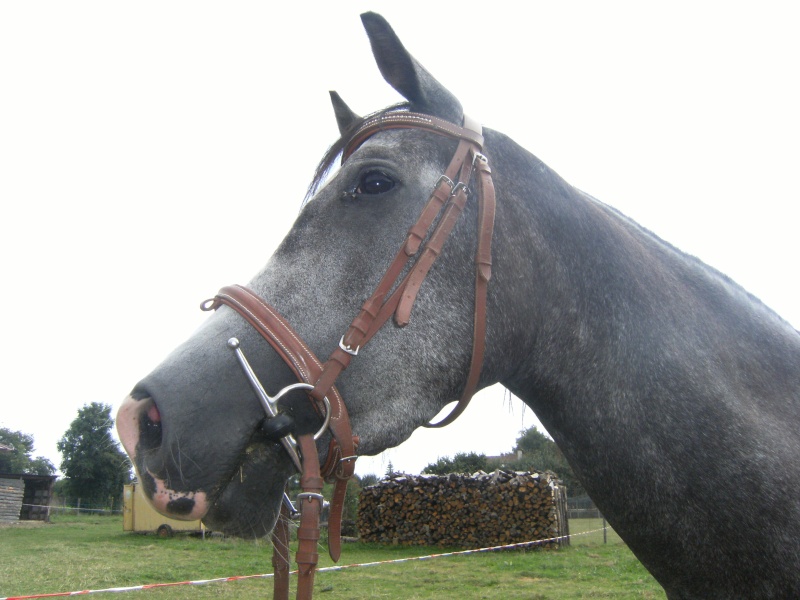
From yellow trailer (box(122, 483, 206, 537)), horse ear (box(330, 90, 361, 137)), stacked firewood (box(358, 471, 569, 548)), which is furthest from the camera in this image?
yellow trailer (box(122, 483, 206, 537))

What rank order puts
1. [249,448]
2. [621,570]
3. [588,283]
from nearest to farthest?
1. [249,448]
2. [588,283]
3. [621,570]

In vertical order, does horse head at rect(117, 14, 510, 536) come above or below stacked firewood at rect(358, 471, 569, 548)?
above

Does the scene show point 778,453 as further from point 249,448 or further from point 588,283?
point 249,448

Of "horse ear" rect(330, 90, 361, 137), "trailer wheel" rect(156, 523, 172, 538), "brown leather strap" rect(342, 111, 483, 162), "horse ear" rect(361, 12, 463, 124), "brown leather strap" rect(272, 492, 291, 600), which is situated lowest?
"trailer wheel" rect(156, 523, 172, 538)

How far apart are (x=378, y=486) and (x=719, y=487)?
17037 millimetres

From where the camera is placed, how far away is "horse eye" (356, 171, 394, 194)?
6.50 feet

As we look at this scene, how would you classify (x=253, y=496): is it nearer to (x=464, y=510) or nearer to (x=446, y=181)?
(x=446, y=181)

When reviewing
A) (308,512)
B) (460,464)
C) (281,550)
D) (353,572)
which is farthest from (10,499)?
(308,512)

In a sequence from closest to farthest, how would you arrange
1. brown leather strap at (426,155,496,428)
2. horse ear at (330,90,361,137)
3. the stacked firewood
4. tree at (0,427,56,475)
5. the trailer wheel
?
brown leather strap at (426,155,496,428)
horse ear at (330,90,361,137)
the stacked firewood
the trailer wheel
tree at (0,427,56,475)

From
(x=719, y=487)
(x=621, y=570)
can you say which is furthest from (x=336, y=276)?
(x=621, y=570)

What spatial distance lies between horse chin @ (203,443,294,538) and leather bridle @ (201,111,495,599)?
67 mm

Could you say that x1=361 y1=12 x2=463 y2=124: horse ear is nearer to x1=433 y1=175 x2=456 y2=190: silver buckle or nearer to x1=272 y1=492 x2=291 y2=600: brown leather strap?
x1=433 y1=175 x2=456 y2=190: silver buckle

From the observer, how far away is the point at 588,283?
211cm

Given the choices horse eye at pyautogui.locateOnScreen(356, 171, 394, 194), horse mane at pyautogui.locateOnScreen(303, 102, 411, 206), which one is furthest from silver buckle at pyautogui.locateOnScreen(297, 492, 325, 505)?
horse mane at pyautogui.locateOnScreen(303, 102, 411, 206)
